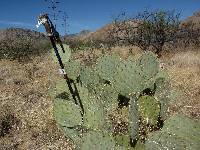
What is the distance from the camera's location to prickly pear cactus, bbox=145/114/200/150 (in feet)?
8.39

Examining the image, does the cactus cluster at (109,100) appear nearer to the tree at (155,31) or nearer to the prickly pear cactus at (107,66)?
the prickly pear cactus at (107,66)

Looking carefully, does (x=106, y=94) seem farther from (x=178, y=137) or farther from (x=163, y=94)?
(x=178, y=137)

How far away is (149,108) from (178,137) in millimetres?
1511

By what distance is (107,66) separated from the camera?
4773mm

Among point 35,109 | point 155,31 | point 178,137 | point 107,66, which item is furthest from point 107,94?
point 155,31

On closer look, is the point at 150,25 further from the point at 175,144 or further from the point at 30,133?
the point at 175,144

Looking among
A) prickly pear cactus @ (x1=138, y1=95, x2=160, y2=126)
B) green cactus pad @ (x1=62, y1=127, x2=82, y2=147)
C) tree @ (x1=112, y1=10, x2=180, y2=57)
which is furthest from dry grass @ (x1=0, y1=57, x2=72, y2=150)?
tree @ (x1=112, y1=10, x2=180, y2=57)

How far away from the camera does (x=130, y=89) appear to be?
4.15 m

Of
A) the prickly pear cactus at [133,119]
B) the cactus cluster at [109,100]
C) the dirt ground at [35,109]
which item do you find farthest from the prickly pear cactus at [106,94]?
the prickly pear cactus at [133,119]

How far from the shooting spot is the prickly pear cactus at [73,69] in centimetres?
462

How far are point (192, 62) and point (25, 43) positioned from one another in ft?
44.6

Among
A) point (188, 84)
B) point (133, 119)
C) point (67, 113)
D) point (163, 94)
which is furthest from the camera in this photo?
point (188, 84)

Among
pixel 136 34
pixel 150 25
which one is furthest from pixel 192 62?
pixel 136 34

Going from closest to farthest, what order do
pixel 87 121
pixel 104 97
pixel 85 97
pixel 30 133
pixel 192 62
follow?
pixel 87 121, pixel 85 97, pixel 104 97, pixel 30 133, pixel 192 62
